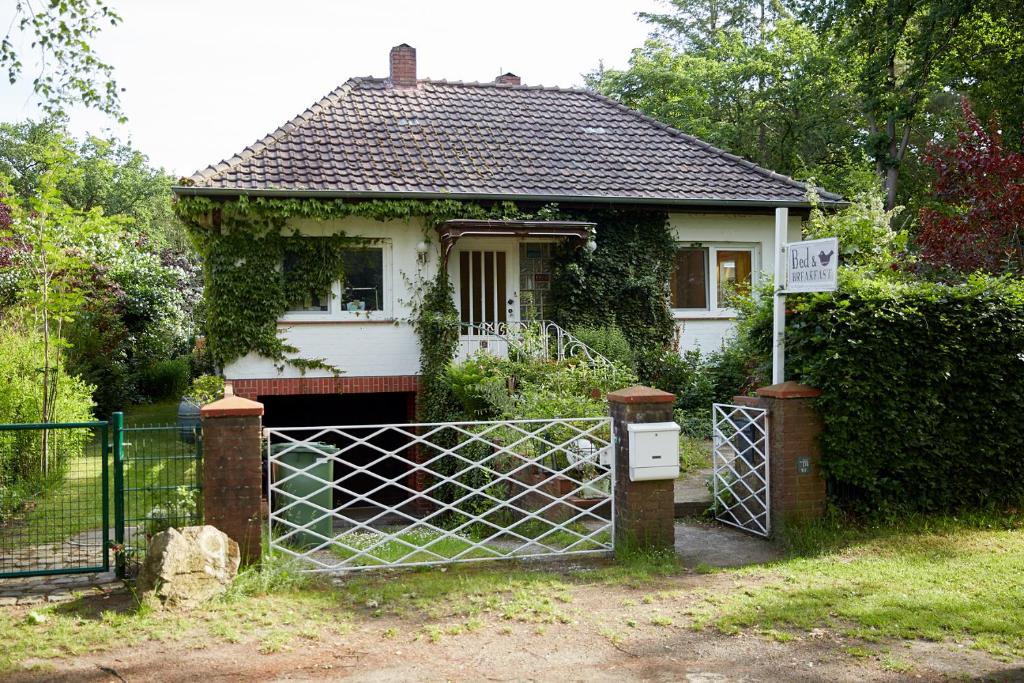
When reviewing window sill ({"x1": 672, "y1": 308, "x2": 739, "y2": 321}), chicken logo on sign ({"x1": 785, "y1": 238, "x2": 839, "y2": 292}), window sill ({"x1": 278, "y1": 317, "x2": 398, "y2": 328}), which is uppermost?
chicken logo on sign ({"x1": 785, "y1": 238, "x2": 839, "y2": 292})

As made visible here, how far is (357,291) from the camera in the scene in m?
14.6

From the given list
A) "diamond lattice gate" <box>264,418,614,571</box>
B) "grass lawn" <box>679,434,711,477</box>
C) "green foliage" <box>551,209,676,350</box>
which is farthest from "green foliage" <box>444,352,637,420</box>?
"green foliage" <box>551,209,676,350</box>

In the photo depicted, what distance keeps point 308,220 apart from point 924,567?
10625mm

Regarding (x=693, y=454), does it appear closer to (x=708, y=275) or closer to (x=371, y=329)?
(x=708, y=275)

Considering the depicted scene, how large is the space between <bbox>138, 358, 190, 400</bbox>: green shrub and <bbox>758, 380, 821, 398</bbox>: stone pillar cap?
58.9 ft

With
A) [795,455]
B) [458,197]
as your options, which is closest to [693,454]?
[795,455]

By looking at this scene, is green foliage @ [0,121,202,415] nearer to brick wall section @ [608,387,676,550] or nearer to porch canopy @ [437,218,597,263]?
porch canopy @ [437,218,597,263]

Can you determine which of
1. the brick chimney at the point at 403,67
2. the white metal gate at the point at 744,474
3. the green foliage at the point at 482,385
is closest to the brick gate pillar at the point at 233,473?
the white metal gate at the point at 744,474

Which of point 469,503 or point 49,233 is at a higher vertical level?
point 49,233

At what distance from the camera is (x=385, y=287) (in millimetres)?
14617

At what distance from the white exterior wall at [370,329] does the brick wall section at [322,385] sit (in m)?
0.09

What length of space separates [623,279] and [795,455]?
7.84 meters

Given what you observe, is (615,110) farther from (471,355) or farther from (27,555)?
(27,555)

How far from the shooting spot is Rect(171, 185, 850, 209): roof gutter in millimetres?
13305
